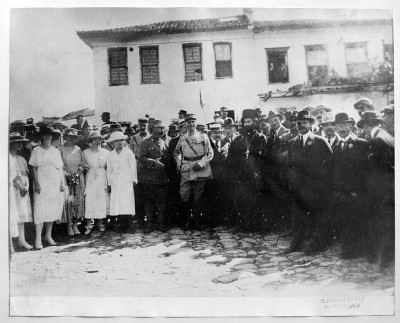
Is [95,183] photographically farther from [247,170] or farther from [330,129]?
[330,129]

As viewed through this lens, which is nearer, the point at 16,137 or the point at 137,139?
the point at 16,137

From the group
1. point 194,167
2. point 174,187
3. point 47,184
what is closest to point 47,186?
point 47,184

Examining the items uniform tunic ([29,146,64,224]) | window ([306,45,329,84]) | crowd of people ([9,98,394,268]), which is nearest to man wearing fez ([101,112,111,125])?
crowd of people ([9,98,394,268])

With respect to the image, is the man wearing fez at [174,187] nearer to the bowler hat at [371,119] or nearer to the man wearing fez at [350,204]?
the man wearing fez at [350,204]

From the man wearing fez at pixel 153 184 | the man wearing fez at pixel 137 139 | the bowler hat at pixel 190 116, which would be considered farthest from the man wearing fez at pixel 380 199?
the man wearing fez at pixel 137 139

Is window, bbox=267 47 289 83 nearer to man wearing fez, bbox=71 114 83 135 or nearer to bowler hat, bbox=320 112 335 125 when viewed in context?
bowler hat, bbox=320 112 335 125

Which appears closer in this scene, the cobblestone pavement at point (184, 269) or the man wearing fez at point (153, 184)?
the cobblestone pavement at point (184, 269)
